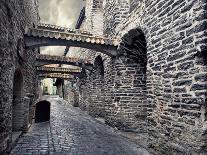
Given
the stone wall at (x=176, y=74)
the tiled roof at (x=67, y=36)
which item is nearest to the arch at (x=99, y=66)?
the tiled roof at (x=67, y=36)

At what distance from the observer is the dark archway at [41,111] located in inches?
396

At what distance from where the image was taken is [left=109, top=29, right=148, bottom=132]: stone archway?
860cm

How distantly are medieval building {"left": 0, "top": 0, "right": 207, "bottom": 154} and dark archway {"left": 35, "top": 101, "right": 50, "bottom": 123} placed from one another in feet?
8.44

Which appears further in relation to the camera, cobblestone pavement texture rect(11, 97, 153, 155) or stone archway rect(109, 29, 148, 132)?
stone archway rect(109, 29, 148, 132)

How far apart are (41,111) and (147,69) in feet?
18.3

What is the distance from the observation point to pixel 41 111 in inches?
400

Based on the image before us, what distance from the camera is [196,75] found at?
4379mm

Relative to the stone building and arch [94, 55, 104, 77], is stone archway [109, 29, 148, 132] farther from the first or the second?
arch [94, 55, 104, 77]

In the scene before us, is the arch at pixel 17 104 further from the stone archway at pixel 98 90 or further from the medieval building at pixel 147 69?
the stone archway at pixel 98 90

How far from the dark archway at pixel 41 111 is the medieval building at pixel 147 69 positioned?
8.44ft

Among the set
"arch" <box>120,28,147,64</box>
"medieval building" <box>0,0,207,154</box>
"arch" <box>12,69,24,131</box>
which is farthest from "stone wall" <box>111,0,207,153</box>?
"arch" <box>12,69,24,131</box>

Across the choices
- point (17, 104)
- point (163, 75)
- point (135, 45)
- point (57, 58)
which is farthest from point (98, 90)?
point (163, 75)

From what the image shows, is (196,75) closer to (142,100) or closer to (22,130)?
(142,100)

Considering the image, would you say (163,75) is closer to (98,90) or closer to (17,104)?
(17,104)
